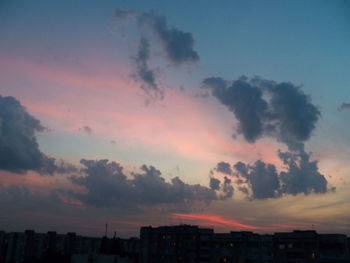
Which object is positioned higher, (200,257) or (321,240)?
(321,240)

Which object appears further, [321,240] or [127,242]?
[127,242]

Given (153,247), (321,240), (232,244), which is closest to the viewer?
(321,240)

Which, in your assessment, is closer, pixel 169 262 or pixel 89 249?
pixel 169 262

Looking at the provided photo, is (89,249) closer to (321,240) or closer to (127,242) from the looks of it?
(127,242)

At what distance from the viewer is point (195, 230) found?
9306 cm

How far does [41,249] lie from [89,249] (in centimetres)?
1951

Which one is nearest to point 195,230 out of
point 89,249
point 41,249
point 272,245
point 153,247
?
point 153,247

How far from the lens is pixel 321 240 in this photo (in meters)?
71.5

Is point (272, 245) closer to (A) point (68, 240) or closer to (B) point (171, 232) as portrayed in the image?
(B) point (171, 232)

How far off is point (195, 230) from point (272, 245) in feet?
74.4

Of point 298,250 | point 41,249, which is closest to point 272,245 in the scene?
point 298,250

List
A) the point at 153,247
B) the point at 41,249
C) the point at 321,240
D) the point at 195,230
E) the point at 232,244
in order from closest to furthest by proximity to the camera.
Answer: the point at 321,240 → the point at 232,244 → the point at 195,230 → the point at 153,247 → the point at 41,249

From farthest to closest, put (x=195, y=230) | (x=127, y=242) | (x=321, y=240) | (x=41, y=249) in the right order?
(x=127, y=242) < (x=41, y=249) < (x=195, y=230) < (x=321, y=240)

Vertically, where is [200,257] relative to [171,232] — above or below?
below
